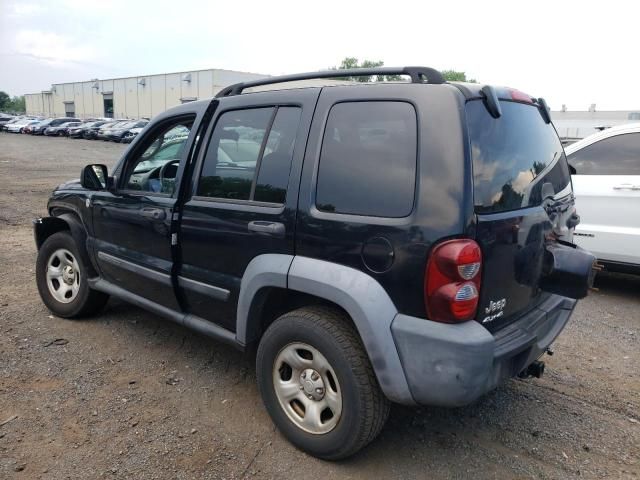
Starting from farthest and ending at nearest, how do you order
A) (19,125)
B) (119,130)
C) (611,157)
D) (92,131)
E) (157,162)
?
(19,125)
(92,131)
(119,130)
(611,157)
(157,162)

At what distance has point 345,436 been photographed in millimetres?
2506

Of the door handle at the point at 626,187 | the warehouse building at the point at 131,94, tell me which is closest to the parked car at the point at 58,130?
the warehouse building at the point at 131,94

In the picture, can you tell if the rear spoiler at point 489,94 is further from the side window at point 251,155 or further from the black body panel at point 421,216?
the side window at point 251,155

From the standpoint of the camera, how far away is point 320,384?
103 inches

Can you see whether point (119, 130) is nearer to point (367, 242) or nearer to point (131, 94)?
point (367, 242)

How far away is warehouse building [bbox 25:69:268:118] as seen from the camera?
172 feet

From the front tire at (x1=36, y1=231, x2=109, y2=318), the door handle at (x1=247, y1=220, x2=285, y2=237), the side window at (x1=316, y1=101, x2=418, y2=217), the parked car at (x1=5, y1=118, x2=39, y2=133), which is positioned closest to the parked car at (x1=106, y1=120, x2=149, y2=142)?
the parked car at (x1=5, y1=118, x2=39, y2=133)

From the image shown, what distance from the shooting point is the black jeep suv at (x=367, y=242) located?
2.25 metres

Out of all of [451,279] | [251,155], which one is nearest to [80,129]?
[251,155]

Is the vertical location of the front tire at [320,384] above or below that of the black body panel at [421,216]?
below

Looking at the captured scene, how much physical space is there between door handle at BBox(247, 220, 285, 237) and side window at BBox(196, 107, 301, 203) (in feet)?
0.44

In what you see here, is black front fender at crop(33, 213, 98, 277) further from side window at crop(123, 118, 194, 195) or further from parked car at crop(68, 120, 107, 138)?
parked car at crop(68, 120, 107, 138)

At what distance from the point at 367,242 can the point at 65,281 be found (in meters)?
3.22

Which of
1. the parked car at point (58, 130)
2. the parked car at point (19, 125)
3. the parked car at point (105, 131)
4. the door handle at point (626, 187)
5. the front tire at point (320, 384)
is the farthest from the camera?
the parked car at point (19, 125)
